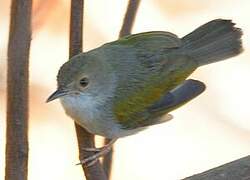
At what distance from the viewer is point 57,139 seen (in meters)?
2.11

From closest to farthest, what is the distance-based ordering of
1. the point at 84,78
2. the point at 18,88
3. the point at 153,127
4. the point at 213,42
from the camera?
1. the point at 18,88
2. the point at 84,78
3. the point at 213,42
4. the point at 153,127

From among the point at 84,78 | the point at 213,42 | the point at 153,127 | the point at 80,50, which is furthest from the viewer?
the point at 153,127

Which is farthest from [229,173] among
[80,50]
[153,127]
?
[153,127]

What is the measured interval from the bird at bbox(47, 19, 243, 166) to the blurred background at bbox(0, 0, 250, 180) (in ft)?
2.73

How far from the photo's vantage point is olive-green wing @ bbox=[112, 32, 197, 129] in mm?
1235

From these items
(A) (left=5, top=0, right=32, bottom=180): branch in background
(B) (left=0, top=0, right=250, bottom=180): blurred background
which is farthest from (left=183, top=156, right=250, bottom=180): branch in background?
(B) (left=0, top=0, right=250, bottom=180): blurred background

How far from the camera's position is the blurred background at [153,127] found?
2.10m

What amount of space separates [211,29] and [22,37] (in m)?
0.47

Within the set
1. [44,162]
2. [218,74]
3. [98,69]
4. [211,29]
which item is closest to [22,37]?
[98,69]

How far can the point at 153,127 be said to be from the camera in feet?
7.10

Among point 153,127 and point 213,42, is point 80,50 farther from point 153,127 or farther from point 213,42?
point 153,127

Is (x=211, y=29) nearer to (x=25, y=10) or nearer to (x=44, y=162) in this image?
(x=25, y=10)

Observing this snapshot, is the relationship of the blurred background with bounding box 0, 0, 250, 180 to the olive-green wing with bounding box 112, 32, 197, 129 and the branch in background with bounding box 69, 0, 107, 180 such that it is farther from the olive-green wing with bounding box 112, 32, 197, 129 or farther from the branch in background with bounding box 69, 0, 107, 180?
the branch in background with bounding box 69, 0, 107, 180

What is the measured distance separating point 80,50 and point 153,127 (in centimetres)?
112
